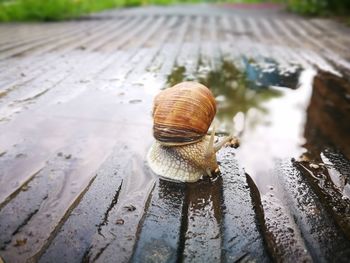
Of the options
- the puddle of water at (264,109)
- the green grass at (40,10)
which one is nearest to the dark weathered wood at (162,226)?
the puddle of water at (264,109)

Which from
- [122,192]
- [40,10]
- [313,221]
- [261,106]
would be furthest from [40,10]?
[313,221]

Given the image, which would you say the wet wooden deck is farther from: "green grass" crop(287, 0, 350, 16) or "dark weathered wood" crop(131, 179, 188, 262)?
"green grass" crop(287, 0, 350, 16)

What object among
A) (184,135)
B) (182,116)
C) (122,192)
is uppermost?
(182,116)

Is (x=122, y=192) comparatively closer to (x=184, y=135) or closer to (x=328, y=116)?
(x=184, y=135)

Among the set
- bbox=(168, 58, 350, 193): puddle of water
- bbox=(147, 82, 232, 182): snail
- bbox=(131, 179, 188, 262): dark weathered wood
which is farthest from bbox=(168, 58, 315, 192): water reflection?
bbox=(131, 179, 188, 262): dark weathered wood

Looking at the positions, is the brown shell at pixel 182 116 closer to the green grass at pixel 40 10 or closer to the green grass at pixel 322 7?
the green grass at pixel 40 10
